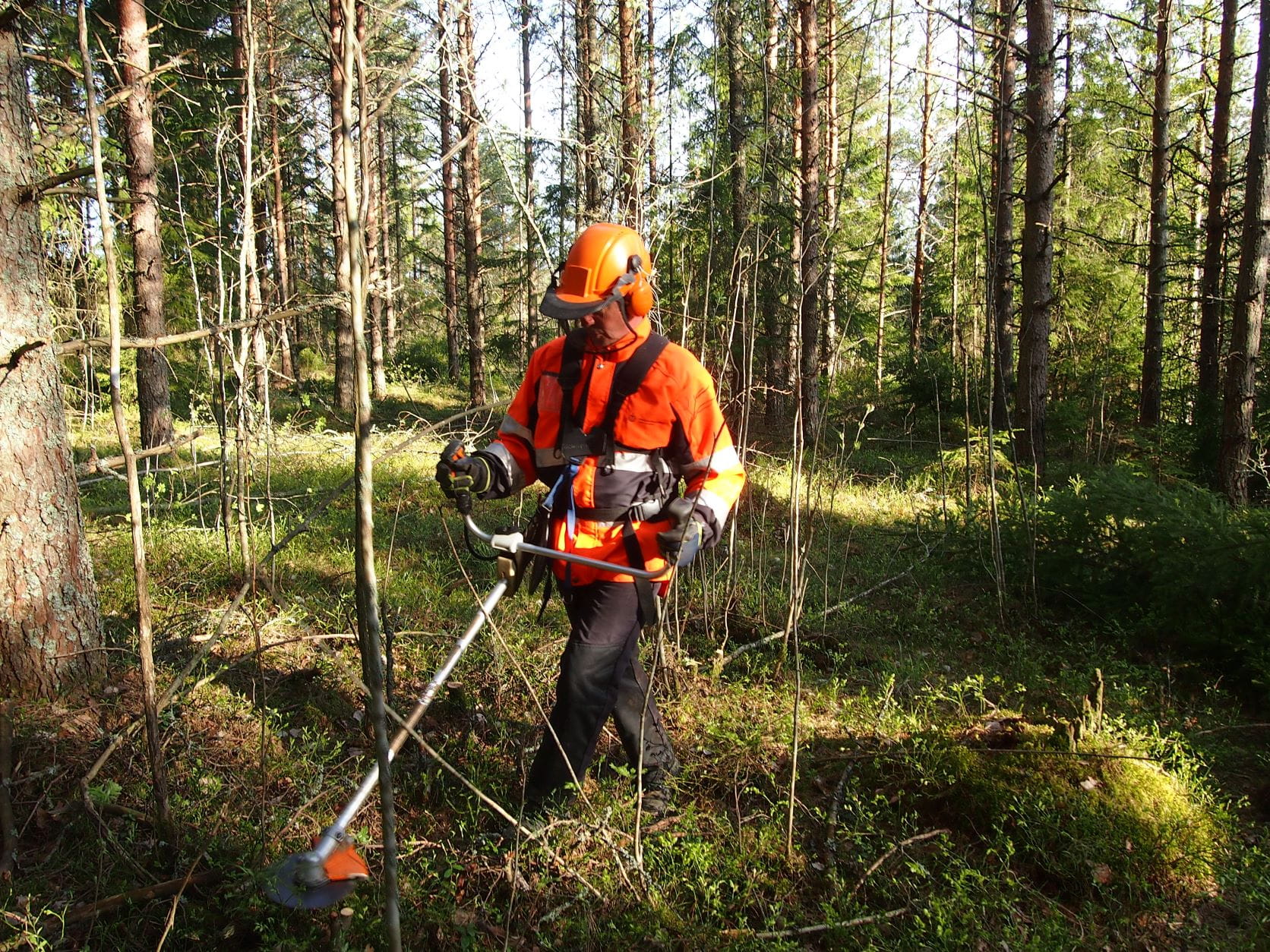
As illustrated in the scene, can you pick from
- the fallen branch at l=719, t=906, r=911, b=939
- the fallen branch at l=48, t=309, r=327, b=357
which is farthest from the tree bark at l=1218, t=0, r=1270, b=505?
the fallen branch at l=48, t=309, r=327, b=357

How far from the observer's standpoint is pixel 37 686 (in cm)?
329

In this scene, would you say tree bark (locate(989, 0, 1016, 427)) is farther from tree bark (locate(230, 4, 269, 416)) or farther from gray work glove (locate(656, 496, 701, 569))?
tree bark (locate(230, 4, 269, 416))

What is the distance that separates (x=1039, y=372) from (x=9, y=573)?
30.7 ft

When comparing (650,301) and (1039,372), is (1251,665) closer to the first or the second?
(650,301)

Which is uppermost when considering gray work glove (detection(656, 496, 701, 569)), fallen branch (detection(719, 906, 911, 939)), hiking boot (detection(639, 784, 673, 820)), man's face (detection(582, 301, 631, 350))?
man's face (detection(582, 301, 631, 350))

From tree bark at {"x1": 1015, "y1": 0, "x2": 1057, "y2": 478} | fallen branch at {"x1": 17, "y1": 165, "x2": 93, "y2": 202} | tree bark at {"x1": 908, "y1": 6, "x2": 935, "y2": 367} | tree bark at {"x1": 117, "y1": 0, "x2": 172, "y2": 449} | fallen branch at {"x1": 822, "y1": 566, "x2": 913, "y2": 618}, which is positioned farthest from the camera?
tree bark at {"x1": 908, "y1": 6, "x2": 935, "y2": 367}

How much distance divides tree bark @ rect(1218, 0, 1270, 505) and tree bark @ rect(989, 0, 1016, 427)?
6.42ft

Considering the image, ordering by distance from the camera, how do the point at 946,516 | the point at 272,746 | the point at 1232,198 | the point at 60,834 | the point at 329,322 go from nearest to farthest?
the point at 60,834 < the point at 272,746 < the point at 946,516 < the point at 1232,198 < the point at 329,322

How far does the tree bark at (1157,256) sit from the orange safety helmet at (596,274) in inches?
488

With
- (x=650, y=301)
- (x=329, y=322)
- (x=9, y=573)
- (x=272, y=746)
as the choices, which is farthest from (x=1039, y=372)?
(x=329, y=322)

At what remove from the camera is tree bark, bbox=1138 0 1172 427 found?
12453mm

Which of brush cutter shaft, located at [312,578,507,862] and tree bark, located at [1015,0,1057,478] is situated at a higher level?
tree bark, located at [1015,0,1057,478]

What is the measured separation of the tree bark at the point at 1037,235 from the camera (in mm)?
7816

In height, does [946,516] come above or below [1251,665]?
above
